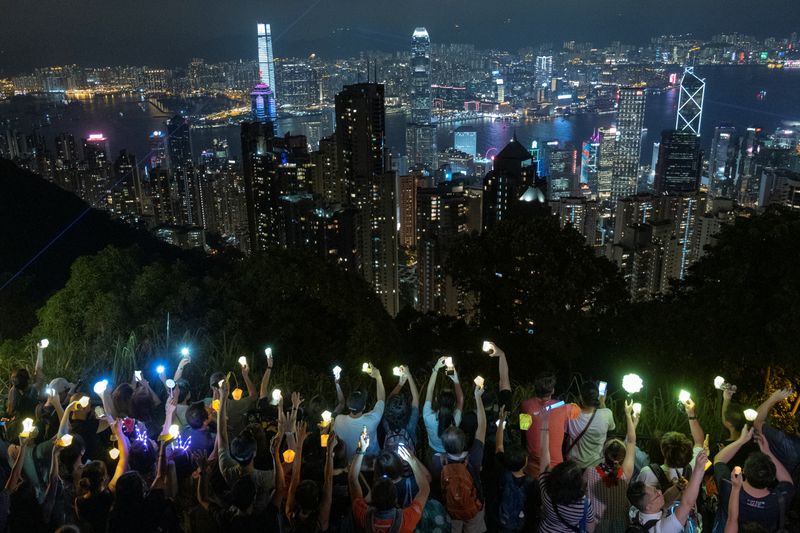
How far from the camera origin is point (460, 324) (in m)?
7.73

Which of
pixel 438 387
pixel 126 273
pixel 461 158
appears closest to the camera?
pixel 438 387

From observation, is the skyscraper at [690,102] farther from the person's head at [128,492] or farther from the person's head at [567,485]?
the person's head at [128,492]

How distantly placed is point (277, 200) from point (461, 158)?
22324 mm

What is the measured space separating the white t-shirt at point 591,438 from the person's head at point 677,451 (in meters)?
0.26

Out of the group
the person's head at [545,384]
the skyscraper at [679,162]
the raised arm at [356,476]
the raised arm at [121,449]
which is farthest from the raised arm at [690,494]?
the skyscraper at [679,162]

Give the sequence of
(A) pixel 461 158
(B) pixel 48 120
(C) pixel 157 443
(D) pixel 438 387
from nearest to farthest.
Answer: (C) pixel 157 443 → (D) pixel 438 387 → (B) pixel 48 120 → (A) pixel 461 158

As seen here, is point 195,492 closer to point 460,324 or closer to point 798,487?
point 798,487

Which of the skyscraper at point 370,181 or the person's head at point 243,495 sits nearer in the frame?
the person's head at point 243,495

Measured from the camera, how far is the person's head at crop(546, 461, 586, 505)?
2.08 m

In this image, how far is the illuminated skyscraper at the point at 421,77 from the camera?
62219 millimetres

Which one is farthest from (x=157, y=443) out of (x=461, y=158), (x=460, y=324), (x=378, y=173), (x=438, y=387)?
(x=461, y=158)

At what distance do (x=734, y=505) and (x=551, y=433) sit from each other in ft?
2.32

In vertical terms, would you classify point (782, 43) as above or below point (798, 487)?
above

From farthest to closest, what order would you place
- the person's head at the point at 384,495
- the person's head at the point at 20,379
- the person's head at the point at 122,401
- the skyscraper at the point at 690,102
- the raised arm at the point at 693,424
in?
the skyscraper at the point at 690,102, the person's head at the point at 20,379, the person's head at the point at 122,401, the raised arm at the point at 693,424, the person's head at the point at 384,495
